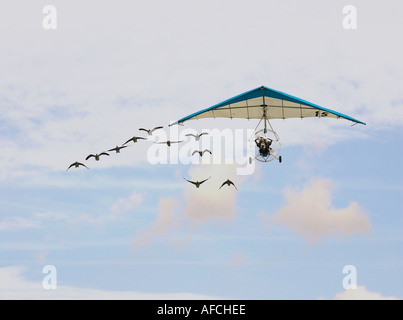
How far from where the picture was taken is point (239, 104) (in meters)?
40.4

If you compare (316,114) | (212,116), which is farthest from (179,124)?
(316,114)

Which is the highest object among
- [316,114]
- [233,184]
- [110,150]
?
[316,114]

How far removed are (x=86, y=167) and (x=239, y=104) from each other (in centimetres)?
1084

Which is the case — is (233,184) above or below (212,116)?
below
